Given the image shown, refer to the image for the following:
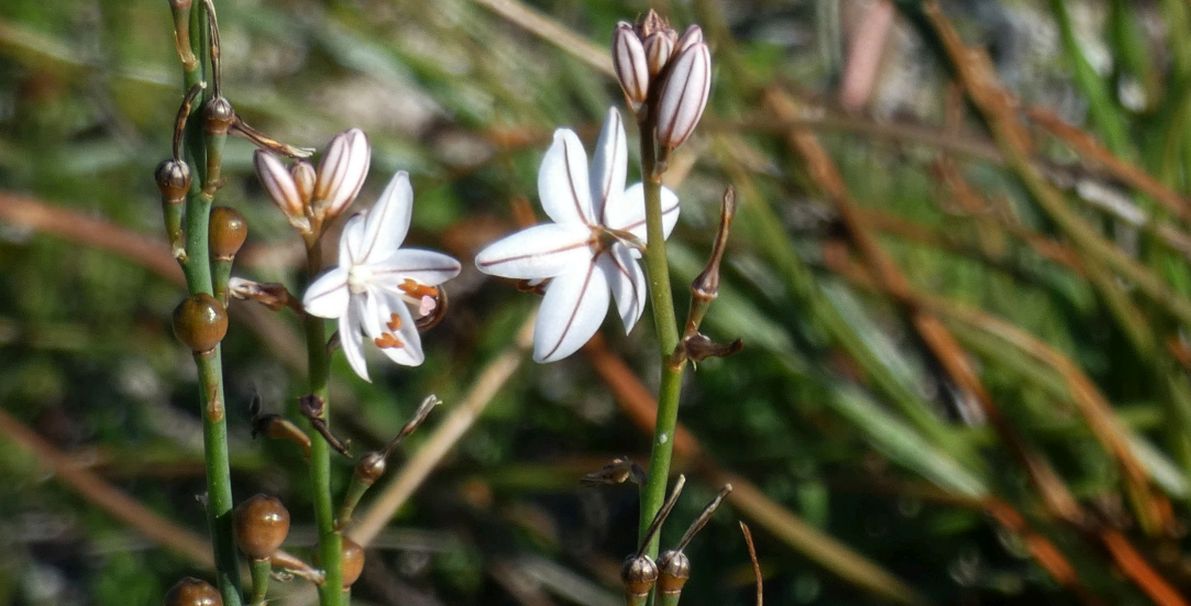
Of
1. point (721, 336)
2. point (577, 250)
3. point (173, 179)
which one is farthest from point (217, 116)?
point (721, 336)

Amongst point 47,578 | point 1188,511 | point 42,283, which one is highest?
point 1188,511

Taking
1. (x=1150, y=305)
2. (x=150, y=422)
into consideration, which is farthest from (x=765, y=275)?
(x=150, y=422)

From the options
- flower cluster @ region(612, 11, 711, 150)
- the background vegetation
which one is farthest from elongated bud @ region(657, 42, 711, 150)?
the background vegetation

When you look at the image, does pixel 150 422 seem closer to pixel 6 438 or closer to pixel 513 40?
pixel 6 438

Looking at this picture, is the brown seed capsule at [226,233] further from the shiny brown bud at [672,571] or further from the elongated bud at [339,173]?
the shiny brown bud at [672,571]

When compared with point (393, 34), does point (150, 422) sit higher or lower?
lower

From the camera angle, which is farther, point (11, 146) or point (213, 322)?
point (11, 146)

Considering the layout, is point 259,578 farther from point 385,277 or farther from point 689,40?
point 689,40
